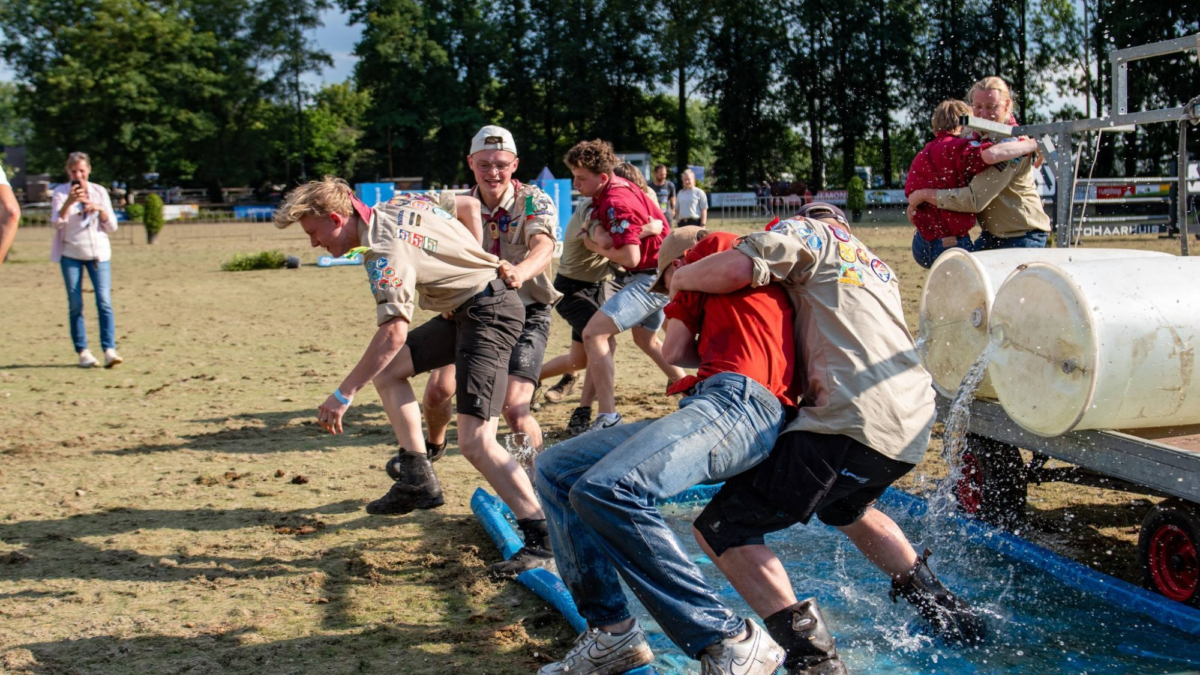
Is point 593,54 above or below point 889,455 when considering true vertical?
above

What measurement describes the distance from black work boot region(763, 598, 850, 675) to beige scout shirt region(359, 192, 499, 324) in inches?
74.3

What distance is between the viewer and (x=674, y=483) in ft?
9.84

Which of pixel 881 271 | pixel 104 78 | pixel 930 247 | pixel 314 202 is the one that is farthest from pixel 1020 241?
pixel 104 78

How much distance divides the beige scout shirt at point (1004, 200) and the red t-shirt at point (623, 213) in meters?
1.66

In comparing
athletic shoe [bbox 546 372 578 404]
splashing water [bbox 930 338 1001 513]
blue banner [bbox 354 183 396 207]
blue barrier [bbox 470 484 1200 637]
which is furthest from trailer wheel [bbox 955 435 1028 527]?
blue banner [bbox 354 183 396 207]

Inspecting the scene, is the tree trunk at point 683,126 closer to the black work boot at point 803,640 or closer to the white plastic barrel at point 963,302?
the white plastic barrel at point 963,302

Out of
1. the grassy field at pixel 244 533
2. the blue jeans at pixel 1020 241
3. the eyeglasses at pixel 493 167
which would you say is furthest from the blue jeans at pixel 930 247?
the eyeglasses at pixel 493 167

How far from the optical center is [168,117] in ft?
199

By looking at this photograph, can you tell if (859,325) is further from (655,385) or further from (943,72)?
→ (943,72)

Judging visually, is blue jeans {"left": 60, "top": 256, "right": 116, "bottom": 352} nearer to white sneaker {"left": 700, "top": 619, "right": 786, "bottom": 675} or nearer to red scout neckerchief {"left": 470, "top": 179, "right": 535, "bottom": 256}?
red scout neckerchief {"left": 470, "top": 179, "right": 535, "bottom": 256}

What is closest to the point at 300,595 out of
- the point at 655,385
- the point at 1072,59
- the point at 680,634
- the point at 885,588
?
the point at 680,634

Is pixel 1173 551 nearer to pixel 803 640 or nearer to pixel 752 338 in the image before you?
pixel 803 640

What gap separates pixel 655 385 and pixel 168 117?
59502 mm

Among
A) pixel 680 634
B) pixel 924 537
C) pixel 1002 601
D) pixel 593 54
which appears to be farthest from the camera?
pixel 593 54
